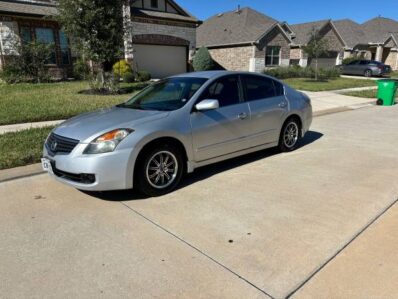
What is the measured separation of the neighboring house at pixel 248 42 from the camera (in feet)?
91.8

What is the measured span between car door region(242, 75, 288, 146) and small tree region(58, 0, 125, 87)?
8.88 m

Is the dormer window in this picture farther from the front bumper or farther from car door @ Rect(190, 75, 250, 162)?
the front bumper

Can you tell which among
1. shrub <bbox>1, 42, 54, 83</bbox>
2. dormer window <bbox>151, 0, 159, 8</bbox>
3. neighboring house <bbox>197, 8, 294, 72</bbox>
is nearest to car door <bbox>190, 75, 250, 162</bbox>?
shrub <bbox>1, 42, 54, 83</bbox>

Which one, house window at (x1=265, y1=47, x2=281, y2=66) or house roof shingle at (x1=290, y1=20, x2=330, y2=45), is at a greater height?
house roof shingle at (x1=290, y1=20, x2=330, y2=45)

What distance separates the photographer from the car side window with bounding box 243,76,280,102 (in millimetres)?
5547

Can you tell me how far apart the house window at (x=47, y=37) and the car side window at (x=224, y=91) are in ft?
54.6

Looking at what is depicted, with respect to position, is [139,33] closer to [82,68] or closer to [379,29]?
[82,68]

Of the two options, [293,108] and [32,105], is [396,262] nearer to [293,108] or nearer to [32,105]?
[293,108]

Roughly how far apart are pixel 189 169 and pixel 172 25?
833 inches

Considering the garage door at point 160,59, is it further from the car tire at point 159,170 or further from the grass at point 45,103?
the car tire at point 159,170

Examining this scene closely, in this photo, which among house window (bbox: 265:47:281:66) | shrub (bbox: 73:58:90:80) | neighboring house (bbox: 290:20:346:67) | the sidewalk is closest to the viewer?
the sidewalk

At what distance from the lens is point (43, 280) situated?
276 cm

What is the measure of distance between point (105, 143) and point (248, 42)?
25.8 m

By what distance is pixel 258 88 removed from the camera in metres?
5.76
